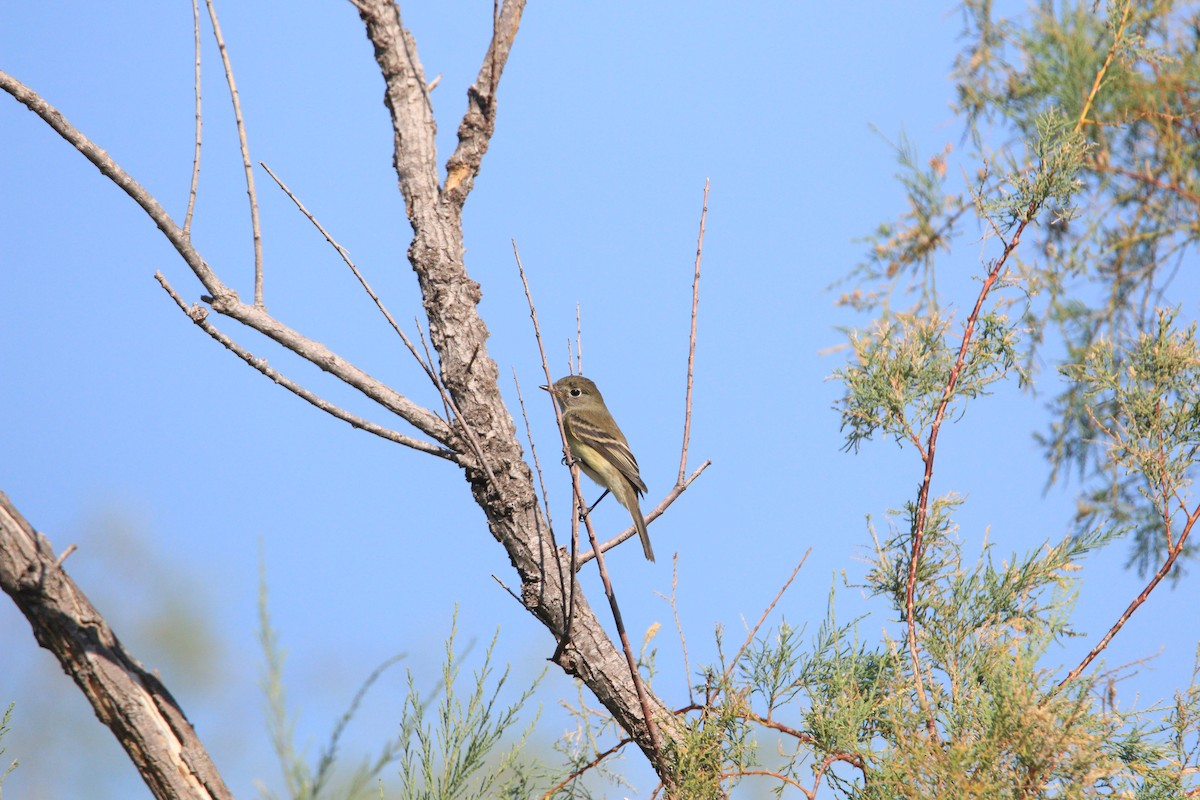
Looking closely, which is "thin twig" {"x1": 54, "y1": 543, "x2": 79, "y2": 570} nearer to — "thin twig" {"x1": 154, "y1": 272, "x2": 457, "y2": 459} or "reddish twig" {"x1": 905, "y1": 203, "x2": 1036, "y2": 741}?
"thin twig" {"x1": 154, "y1": 272, "x2": 457, "y2": 459}

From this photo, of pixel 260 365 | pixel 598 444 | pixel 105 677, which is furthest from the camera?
pixel 598 444

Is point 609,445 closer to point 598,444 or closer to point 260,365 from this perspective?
point 598,444

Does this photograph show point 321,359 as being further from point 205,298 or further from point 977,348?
point 977,348

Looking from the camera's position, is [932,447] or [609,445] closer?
[932,447]

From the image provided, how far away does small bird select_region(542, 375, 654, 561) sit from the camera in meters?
6.59

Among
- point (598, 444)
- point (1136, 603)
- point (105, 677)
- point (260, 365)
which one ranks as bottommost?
point (105, 677)

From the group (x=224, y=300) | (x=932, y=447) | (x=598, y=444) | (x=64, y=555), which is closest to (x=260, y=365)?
(x=224, y=300)

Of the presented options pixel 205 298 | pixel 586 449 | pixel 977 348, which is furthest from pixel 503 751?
pixel 586 449

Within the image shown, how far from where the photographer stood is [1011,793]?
2.99m

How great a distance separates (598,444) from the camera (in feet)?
22.2

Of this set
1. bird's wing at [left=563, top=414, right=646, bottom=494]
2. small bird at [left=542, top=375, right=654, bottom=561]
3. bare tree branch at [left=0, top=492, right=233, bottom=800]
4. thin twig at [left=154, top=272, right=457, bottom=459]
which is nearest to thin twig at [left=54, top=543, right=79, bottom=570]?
bare tree branch at [left=0, top=492, right=233, bottom=800]

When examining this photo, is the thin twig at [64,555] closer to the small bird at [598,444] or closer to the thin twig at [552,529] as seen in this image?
the thin twig at [552,529]

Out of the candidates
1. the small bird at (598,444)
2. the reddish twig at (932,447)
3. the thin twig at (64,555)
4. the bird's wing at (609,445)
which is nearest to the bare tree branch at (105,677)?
the thin twig at (64,555)

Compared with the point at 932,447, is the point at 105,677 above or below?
below
